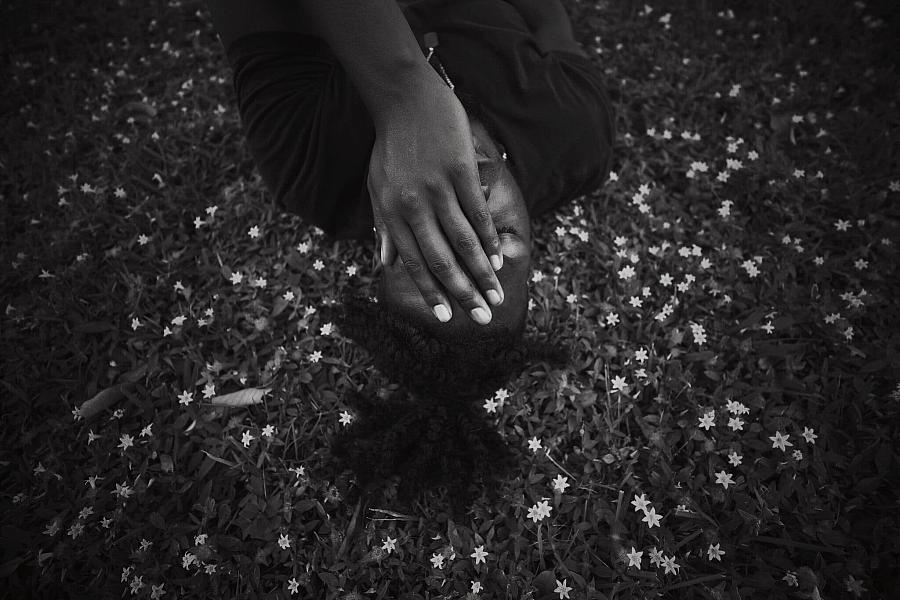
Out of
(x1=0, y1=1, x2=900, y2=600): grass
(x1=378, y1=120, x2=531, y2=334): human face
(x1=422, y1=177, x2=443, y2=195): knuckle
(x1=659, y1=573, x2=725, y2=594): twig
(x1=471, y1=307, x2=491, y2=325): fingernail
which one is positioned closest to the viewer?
(x1=422, y1=177, x2=443, y2=195): knuckle

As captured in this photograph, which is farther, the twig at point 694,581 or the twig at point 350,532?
the twig at point 350,532

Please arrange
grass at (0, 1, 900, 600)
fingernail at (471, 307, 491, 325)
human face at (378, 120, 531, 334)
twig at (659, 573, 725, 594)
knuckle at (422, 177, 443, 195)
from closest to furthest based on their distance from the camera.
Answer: knuckle at (422, 177, 443, 195) < fingernail at (471, 307, 491, 325) < human face at (378, 120, 531, 334) < twig at (659, 573, 725, 594) < grass at (0, 1, 900, 600)

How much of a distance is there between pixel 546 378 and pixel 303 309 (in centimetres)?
148

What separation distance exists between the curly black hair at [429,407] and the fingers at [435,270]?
158 mm

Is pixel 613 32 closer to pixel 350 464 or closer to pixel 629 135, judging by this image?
pixel 629 135

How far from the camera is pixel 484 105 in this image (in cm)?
237

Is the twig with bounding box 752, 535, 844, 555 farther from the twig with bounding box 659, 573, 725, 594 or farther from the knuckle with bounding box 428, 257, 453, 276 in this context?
the knuckle with bounding box 428, 257, 453, 276

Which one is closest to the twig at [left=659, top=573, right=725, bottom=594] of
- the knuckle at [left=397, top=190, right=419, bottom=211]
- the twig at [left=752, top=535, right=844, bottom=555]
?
the twig at [left=752, top=535, right=844, bottom=555]

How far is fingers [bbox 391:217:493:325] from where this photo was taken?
1.85 m

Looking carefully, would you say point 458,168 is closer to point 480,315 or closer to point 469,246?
point 469,246

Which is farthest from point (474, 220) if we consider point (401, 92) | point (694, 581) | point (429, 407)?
point (694, 581)

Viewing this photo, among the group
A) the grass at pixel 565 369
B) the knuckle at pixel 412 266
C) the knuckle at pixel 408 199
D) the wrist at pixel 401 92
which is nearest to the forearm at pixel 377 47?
the wrist at pixel 401 92

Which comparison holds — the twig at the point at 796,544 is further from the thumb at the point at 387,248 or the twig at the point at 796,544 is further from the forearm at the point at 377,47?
the forearm at the point at 377,47

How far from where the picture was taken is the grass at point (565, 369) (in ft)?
8.05
